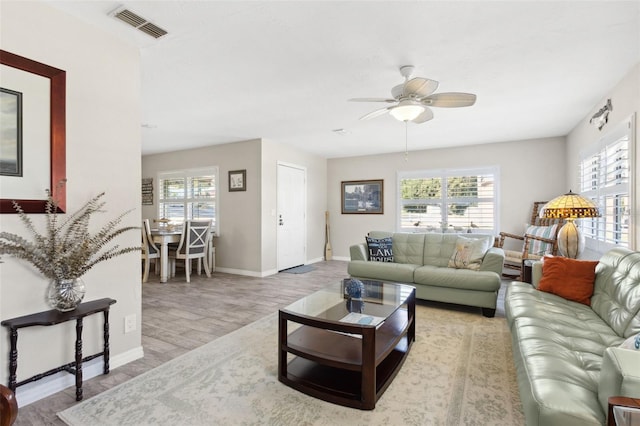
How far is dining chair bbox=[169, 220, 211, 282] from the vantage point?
521cm

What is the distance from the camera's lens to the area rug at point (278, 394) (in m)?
1.75

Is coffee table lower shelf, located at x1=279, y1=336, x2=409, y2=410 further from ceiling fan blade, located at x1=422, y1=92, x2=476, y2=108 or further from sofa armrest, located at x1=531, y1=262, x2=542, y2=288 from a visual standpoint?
ceiling fan blade, located at x1=422, y1=92, x2=476, y2=108

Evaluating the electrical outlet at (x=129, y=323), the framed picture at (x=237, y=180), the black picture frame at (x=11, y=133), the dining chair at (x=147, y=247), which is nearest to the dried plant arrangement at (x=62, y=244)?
the black picture frame at (x=11, y=133)

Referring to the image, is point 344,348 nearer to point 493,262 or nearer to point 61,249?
point 61,249

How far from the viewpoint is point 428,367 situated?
91.3 inches

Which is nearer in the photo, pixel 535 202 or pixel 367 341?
pixel 367 341

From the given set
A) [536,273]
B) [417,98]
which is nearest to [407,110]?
[417,98]

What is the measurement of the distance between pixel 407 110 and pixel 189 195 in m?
5.16

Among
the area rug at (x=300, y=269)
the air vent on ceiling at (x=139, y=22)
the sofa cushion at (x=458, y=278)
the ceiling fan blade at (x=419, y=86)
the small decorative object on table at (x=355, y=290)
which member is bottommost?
the area rug at (x=300, y=269)

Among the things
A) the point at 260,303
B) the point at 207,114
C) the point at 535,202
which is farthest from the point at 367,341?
the point at 535,202

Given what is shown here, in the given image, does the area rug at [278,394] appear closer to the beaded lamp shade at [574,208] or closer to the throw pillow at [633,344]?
the throw pillow at [633,344]

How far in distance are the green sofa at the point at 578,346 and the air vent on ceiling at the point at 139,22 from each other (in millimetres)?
3018

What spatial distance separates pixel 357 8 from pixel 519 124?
146 inches

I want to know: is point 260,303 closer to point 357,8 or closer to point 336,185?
point 357,8
